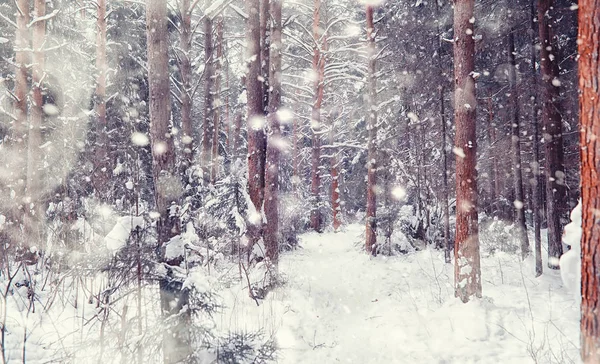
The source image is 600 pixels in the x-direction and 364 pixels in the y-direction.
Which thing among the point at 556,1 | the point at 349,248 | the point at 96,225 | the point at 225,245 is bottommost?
the point at 349,248

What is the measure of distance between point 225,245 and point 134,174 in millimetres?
6192

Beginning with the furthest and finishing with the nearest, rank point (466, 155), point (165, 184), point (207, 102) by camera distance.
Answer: point (207, 102) → point (466, 155) → point (165, 184)

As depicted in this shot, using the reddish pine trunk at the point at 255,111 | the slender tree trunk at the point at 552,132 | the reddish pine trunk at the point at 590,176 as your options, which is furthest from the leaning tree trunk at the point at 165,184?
the slender tree trunk at the point at 552,132

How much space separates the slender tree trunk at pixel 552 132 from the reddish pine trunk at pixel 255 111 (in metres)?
6.42

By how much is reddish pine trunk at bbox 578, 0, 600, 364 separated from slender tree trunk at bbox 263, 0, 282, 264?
5877 mm

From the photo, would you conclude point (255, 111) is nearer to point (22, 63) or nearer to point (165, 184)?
point (165, 184)

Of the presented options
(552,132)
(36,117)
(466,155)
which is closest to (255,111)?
(466,155)

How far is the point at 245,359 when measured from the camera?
3805mm

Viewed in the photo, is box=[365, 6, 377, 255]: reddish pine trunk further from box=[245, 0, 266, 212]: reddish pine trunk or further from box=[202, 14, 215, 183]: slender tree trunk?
box=[202, 14, 215, 183]: slender tree trunk

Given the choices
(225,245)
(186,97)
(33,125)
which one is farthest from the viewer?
(186,97)

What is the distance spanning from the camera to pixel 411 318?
5902mm

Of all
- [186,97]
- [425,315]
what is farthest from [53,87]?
[425,315]

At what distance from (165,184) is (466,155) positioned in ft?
16.8

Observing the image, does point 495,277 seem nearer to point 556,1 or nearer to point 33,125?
point 556,1
